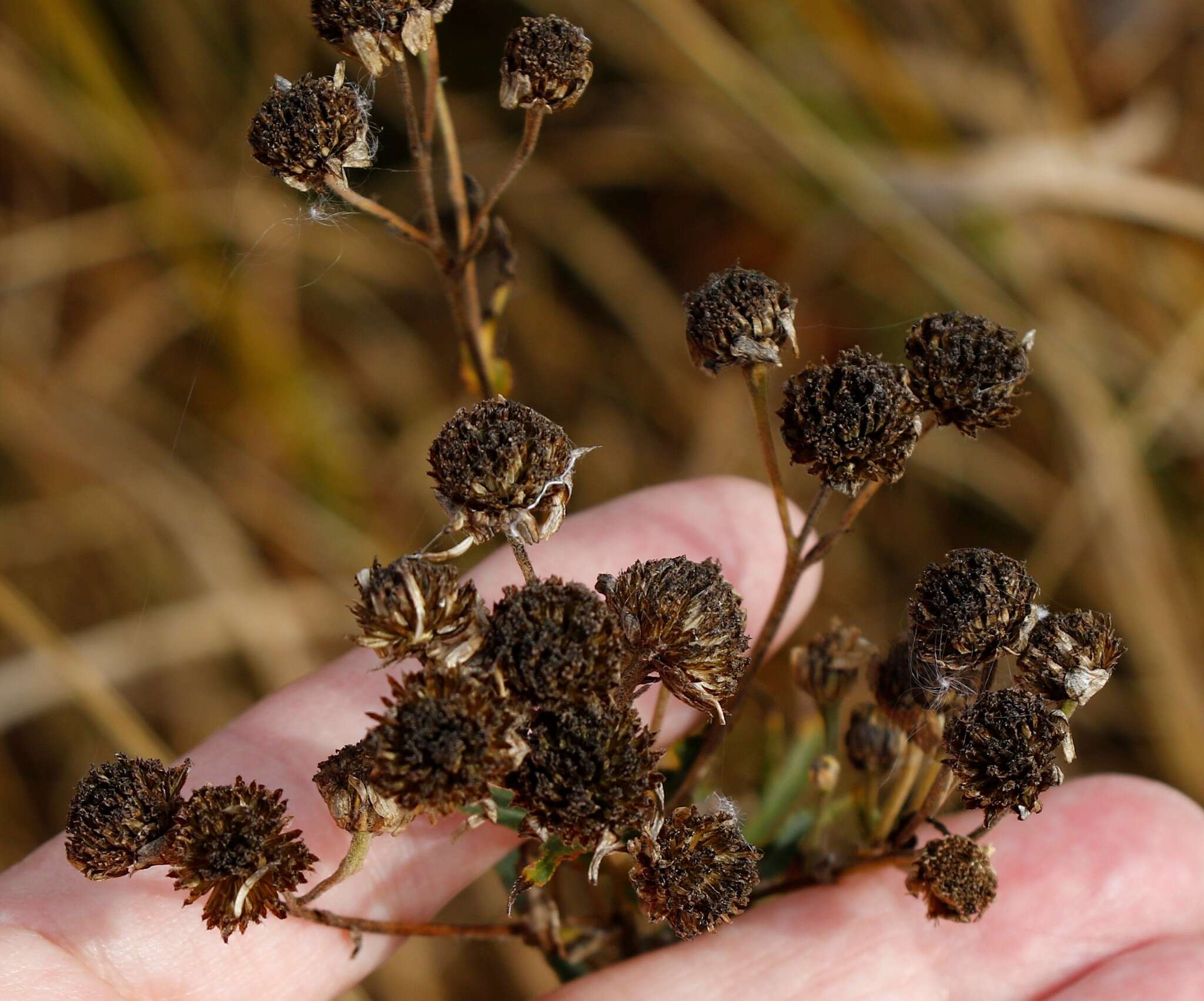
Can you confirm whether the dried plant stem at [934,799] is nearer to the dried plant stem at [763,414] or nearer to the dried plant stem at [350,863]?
the dried plant stem at [763,414]

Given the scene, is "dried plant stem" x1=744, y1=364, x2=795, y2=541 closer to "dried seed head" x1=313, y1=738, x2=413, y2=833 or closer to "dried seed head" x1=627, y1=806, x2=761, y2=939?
"dried seed head" x1=627, y1=806, x2=761, y2=939

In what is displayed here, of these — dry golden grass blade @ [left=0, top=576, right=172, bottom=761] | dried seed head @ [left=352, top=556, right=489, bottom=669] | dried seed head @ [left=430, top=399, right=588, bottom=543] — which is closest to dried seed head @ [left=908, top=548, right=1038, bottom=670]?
dried seed head @ [left=430, top=399, right=588, bottom=543]

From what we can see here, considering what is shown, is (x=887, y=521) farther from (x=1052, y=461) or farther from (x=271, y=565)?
(x=271, y=565)

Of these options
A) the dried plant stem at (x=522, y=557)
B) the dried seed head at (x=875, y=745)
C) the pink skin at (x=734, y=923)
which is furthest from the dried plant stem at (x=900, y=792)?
the dried plant stem at (x=522, y=557)

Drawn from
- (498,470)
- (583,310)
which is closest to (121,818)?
(498,470)

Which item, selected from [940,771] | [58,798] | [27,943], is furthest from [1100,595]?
[58,798]

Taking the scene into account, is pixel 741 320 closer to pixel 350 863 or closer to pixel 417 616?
pixel 417 616
